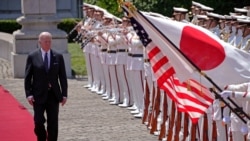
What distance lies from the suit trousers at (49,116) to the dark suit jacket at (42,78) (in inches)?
3.2

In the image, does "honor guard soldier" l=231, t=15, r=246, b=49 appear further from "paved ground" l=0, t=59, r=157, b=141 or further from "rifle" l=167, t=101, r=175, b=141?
"paved ground" l=0, t=59, r=157, b=141

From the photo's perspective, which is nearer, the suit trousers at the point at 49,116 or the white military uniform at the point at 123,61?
the suit trousers at the point at 49,116

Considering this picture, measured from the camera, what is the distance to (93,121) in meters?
15.2

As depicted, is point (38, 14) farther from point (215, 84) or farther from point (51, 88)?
point (215, 84)

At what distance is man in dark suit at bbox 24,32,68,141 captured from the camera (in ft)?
37.0

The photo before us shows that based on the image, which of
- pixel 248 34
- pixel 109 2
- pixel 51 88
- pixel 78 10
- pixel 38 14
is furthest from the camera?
pixel 78 10

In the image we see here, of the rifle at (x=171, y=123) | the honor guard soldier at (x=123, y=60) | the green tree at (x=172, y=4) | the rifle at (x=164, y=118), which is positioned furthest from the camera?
the green tree at (x=172, y=4)

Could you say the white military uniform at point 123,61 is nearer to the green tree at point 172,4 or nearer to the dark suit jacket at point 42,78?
the dark suit jacket at point 42,78

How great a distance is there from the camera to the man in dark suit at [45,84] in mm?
11289

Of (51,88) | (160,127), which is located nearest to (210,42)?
(51,88)

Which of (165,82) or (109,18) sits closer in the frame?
(165,82)

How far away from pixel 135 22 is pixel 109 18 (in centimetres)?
726

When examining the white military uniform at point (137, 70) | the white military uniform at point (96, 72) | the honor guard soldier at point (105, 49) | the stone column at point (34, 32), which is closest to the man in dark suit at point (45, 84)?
the white military uniform at point (137, 70)

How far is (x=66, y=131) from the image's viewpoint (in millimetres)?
14102
